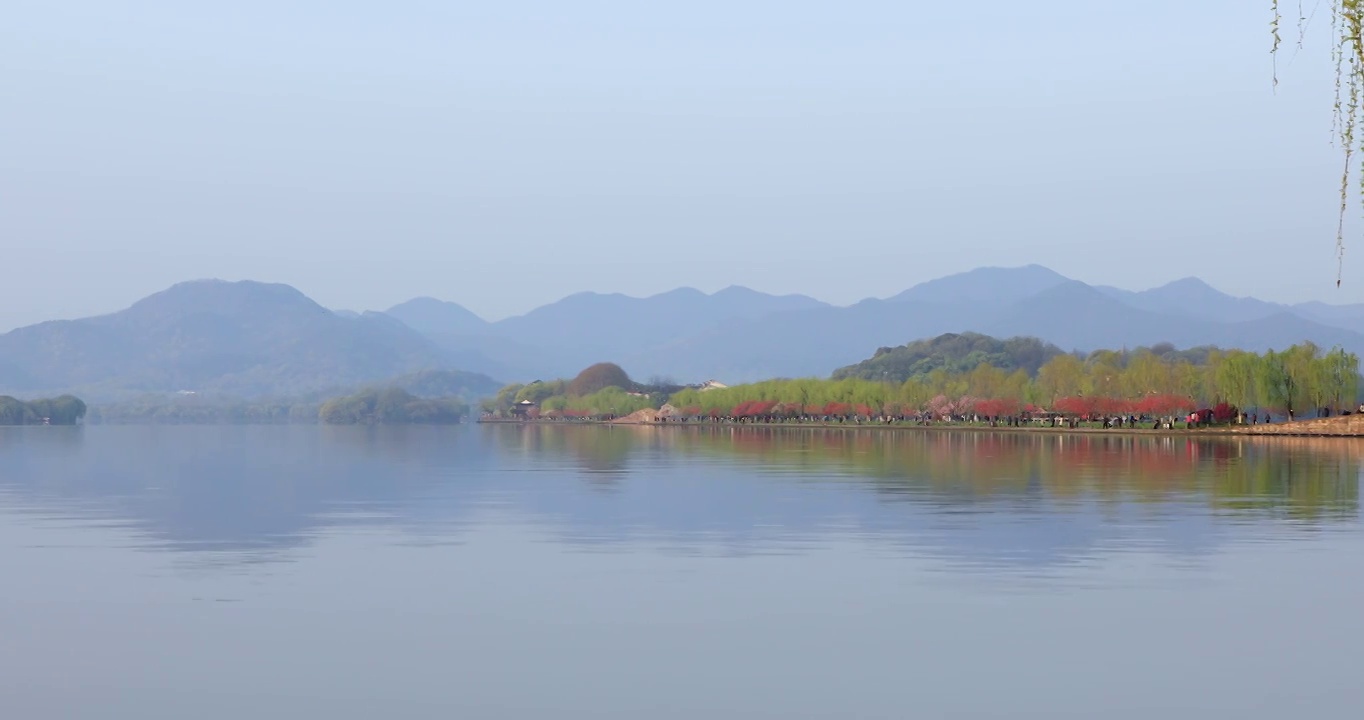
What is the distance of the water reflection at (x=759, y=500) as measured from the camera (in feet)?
111

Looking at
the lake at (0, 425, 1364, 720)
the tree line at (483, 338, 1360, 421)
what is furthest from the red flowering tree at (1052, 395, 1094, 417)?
the lake at (0, 425, 1364, 720)

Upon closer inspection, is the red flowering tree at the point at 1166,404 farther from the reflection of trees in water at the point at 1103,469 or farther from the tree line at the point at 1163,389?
the reflection of trees in water at the point at 1103,469

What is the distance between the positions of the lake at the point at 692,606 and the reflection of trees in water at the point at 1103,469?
619mm

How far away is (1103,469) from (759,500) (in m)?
22.5

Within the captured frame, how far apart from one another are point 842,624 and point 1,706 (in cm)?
1091

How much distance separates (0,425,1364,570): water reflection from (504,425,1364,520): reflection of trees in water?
129 millimetres

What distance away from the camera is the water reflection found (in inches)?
1332

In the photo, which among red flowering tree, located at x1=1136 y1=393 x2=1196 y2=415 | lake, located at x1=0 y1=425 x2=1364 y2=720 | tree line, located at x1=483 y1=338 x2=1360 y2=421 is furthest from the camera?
red flowering tree, located at x1=1136 y1=393 x2=1196 y2=415

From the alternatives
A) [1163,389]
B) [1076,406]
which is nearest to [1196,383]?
[1163,389]

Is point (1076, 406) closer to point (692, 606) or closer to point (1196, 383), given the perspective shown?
point (1196, 383)

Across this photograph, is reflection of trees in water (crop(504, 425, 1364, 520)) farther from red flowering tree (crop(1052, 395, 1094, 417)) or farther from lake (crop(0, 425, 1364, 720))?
red flowering tree (crop(1052, 395, 1094, 417))

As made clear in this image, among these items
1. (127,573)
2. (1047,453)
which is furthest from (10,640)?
(1047,453)

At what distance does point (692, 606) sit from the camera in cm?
2375

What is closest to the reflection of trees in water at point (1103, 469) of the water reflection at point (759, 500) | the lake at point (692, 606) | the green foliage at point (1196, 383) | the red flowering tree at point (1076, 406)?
the water reflection at point (759, 500)
